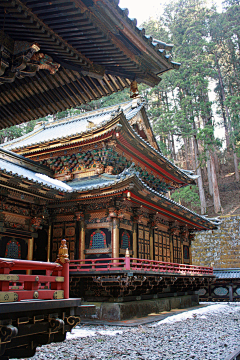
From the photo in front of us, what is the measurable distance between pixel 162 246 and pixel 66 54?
15.9 m

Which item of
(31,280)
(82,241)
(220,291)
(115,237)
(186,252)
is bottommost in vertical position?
(220,291)

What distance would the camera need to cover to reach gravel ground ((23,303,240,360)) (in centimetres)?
855

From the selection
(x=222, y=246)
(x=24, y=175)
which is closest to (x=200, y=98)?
(x=222, y=246)

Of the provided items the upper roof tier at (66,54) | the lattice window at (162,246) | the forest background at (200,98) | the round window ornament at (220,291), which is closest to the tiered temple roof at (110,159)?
the lattice window at (162,246)

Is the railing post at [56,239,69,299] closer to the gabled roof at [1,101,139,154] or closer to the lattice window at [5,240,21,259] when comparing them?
the lattice window at [5,240,21,259]

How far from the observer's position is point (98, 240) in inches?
572

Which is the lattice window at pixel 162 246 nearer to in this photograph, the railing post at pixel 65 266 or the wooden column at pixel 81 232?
the wooden column at pixel 81 232

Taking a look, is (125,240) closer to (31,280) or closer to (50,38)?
(31,280)

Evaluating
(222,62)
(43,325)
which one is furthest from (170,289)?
(222,62)

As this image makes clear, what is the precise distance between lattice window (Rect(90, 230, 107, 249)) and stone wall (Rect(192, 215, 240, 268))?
18.0m

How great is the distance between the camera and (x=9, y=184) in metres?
11.7

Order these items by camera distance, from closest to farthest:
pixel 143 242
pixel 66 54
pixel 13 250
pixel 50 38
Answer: pixel 50 38, pixel 66 54, pixel 13 250, pixel 143 242

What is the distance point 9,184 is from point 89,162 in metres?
5.21

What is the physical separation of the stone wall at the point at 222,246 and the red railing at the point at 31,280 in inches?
1008
